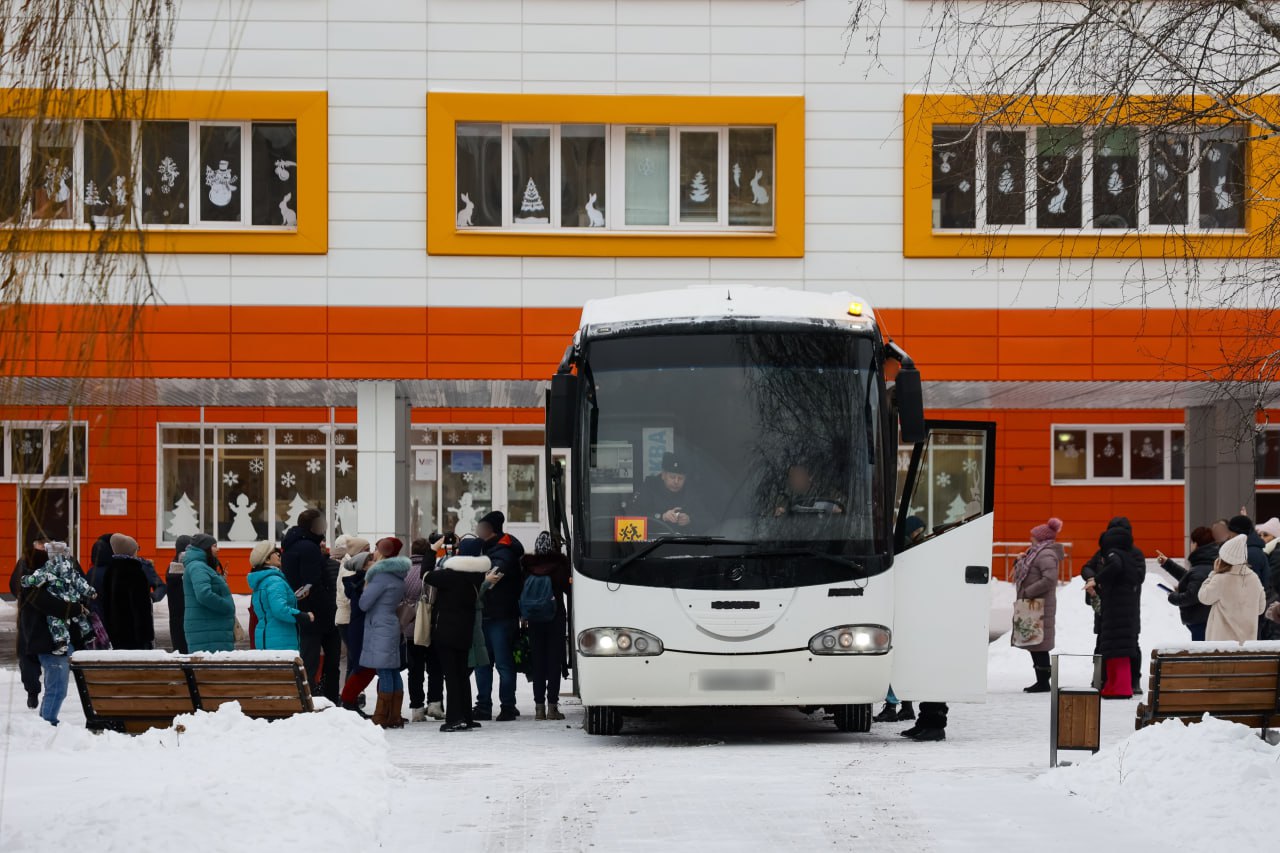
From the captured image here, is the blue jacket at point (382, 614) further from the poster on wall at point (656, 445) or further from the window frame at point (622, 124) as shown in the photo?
the window frame at point (622, 124)

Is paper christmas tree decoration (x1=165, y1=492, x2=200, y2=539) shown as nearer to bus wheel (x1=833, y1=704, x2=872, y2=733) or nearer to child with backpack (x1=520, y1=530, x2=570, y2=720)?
child with backpack (x1=520, y1=530, x2=570, y2=720)

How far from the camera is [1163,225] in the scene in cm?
2222

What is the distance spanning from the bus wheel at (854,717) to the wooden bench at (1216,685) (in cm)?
264

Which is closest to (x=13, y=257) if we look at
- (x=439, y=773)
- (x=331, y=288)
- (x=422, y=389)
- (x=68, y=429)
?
(x=68, y=429)

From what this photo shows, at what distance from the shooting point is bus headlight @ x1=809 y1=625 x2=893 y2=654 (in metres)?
12.0

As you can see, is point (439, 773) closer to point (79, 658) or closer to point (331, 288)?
point (79, 658)

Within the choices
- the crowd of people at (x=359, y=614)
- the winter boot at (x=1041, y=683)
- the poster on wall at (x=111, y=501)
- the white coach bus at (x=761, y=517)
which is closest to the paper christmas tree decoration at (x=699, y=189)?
Result: the winter boot at (x=1041, y=683)

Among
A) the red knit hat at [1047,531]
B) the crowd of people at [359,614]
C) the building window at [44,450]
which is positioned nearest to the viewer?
the building window at [44,450]

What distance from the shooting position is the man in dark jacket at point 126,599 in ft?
48.8

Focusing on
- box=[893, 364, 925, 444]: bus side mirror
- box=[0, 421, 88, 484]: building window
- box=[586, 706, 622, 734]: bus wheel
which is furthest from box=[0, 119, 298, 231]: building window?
box=[586, 706, 622, 734]: bus wheel

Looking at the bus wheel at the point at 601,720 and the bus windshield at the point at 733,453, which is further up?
the bus windshield at the point at 733,453

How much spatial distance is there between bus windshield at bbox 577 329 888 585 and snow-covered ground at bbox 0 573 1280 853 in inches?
56.9

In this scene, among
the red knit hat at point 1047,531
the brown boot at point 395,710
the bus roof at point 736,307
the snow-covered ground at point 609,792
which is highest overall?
the bus roof at point 736,307

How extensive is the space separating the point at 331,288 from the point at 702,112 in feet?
17.7
